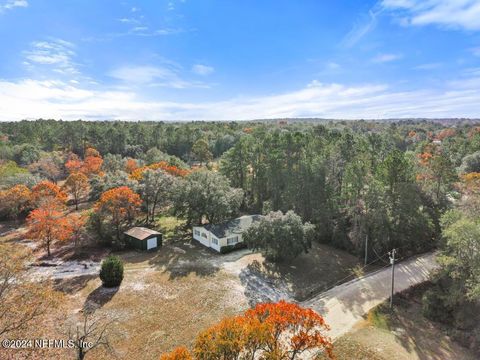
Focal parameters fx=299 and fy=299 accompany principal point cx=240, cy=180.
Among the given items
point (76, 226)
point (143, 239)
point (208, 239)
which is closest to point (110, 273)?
point (143, 239)

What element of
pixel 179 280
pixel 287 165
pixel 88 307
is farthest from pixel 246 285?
pixel 287 165

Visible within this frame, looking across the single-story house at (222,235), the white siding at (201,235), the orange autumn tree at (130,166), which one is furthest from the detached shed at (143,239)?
the orange autumn tree at (130,166)

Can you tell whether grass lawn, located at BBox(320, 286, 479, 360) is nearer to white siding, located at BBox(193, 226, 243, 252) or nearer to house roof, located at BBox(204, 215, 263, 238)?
house roof, located at BBox(204, 215, 263, 238)

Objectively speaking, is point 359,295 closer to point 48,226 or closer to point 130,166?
point 48,226

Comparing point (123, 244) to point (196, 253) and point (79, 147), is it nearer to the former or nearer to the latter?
point (196, 253)

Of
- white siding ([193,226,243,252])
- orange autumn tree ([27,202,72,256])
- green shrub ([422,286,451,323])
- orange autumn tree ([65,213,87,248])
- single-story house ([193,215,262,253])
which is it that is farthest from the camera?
single-story house ([193,215,262,253])

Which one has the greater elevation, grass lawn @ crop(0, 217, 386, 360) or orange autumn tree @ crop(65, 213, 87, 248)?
orange autumn tree @ crop(65, 213, 87, 248)

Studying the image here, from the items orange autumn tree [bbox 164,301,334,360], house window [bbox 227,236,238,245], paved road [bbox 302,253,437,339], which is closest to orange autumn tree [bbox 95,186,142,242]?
house window [bbox 227,236,238,245]

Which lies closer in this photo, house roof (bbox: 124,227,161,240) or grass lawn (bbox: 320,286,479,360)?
grass lawn (bbox: 320,286,479,360)
